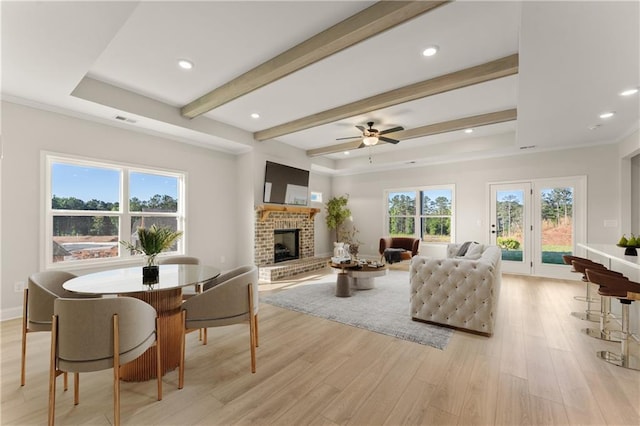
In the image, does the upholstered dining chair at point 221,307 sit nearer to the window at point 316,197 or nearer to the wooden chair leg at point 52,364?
the wooden chair leg at point 52,364

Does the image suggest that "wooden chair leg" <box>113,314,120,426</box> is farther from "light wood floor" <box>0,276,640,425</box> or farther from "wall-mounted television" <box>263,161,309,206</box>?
"wall-mounted television" <box>263,161,309,206</box>

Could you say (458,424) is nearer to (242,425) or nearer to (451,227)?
(242,425)

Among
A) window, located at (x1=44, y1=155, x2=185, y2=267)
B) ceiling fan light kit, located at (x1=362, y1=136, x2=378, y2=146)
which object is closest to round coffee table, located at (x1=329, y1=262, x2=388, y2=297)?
ceiling fan light kit, located at (x1=362, y1=136, x2=378, y2=146)

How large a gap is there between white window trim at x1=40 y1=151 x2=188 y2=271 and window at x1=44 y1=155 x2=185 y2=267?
1 centimetres

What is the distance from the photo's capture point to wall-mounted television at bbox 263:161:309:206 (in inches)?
244

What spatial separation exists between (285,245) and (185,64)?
4.62m

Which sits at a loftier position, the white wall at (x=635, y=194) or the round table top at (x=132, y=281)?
the white wall at (x=635, y=194)

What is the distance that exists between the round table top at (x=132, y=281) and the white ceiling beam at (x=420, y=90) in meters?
3.03

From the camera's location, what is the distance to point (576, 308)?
3.86 m

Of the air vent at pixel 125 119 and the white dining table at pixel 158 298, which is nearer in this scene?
the white dining table at pixel 158 298

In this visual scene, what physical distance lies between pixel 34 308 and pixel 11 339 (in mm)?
1504

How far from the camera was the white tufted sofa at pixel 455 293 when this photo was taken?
2.98 metres

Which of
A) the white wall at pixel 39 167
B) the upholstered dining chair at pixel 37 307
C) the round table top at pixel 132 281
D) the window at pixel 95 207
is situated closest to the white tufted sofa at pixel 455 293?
the round table top at pixel 132 281

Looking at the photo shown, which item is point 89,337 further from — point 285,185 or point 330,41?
point 285,185
